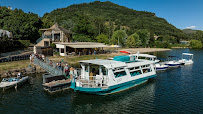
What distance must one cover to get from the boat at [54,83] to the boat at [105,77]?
2.53 metres

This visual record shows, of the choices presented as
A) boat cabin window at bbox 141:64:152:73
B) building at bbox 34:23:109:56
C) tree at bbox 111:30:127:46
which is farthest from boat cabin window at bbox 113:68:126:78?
tree at bbox 111:30:127:46

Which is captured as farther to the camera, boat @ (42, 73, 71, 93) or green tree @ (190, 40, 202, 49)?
green tree @ (190, 40, 202, 49)

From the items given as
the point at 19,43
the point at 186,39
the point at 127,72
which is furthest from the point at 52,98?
the point at 186,39

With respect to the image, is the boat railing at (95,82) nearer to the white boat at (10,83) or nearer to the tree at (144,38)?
the white boat at (10,83)

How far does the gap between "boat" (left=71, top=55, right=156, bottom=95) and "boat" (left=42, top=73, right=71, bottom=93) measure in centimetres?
253

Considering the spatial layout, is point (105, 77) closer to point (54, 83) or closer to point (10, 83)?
point (54, 83)

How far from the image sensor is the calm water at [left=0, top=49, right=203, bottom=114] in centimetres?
1647

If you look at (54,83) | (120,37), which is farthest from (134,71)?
(120,37)

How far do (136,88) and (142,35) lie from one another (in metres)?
91.1

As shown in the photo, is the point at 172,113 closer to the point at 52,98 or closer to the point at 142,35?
the point at 52,98

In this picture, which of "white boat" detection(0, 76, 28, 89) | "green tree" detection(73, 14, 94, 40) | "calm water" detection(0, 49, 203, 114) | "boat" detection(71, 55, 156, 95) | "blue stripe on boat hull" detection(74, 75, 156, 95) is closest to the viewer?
"calm water" detection(0, 49, 203, 114)

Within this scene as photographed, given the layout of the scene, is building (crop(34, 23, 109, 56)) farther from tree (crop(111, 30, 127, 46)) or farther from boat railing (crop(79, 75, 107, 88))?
tree (crop(111, 30, 127, 46))

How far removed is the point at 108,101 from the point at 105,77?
2.90m

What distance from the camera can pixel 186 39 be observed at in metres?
168
